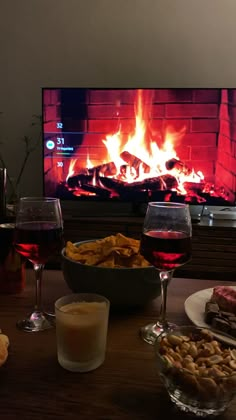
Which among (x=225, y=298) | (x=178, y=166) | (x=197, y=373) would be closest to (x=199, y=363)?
(x=197, y=373)

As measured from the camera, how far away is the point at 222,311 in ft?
2.44

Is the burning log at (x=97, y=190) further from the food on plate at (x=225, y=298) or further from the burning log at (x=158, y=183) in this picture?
the food on plate at (x=225, y=298)

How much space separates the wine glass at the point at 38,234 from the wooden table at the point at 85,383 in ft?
0.13

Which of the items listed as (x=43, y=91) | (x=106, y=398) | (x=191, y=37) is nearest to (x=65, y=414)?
(x=106, y=398)

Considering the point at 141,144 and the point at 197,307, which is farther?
the point at 141,144

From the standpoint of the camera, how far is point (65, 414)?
0.50 m

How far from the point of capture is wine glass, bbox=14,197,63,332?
2.42 ft

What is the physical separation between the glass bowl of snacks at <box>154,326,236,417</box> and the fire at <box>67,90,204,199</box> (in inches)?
80.7

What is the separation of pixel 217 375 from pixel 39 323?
35cm

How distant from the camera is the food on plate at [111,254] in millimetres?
807

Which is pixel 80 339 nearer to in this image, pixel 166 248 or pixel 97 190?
pixel 166 248

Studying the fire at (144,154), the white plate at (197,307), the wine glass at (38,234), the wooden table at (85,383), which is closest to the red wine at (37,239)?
the wine glass at (38,234)

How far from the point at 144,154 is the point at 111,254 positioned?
6.05ft

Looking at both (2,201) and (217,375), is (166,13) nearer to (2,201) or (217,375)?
(2,201)
